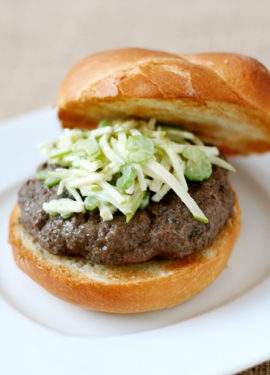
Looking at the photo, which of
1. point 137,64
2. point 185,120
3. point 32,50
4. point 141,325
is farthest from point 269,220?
point 32,50

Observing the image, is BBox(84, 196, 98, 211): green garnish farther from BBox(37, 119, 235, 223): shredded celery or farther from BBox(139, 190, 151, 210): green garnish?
BBox(139, 190, 151, 210): green garnish

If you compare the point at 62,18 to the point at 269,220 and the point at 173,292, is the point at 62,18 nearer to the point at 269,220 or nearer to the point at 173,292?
the point at 269,220

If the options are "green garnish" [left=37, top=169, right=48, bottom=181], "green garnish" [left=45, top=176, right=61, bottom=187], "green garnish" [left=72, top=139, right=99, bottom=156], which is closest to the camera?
"green garnish" [left=72, top=139, right=99, bottom=156]

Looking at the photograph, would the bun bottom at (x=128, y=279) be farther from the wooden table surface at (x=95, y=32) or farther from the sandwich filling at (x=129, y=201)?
the wooden table surface at (x=95, y=32)

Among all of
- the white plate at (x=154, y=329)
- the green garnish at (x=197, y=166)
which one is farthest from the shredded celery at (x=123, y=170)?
the white plate at (x=154, y=329)

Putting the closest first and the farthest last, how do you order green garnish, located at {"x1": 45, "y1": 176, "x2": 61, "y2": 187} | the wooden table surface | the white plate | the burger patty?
the white plate, the burger patty, green garnish, located at {"x1": 45, "y1": 176, "x2": 61, "y2": 187}, the wooden table surface

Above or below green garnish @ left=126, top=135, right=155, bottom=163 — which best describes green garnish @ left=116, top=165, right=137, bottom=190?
below

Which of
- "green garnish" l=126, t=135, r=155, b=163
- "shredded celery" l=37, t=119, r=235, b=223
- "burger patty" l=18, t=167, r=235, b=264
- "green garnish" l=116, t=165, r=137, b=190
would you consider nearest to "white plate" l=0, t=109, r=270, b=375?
"burger patty" l=18, t=167, r=235, b=264

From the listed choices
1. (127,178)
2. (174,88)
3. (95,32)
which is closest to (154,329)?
(127,178)

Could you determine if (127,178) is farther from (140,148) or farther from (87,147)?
(87,147)
